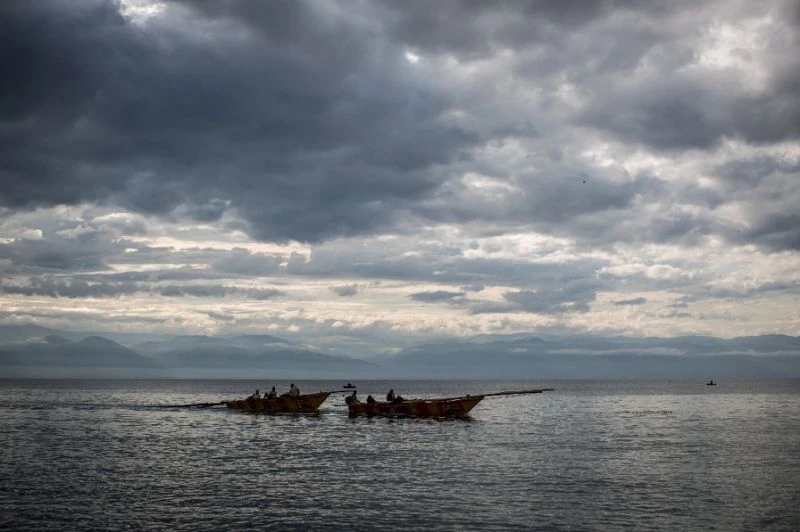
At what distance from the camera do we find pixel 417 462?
140 feet

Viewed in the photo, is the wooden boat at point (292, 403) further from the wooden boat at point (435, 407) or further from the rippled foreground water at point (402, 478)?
the rippled foreground water at point (402, 478)

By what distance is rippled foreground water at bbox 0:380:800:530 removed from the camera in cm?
2709

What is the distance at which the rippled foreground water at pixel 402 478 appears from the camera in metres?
27.1

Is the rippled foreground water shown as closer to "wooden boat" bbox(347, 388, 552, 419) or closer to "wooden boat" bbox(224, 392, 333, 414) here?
"wooden boat" bbox(347, 388, 552, 419)

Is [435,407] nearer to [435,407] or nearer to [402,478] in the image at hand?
[435,407]

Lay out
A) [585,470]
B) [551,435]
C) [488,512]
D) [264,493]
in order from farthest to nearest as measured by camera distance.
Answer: [551,435], [585,470], [264,493], [488,512]

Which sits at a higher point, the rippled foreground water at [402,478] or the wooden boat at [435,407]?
the wooden boat at [435,407]

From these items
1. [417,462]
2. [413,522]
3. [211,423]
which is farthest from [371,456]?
[211,423]

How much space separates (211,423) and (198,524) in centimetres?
5143

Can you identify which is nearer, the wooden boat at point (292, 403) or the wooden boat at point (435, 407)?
the wooden boat at point (435, 407)

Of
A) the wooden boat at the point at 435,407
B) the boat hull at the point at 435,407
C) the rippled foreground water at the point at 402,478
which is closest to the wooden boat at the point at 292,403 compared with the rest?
the wooden boat at the point at 435,407

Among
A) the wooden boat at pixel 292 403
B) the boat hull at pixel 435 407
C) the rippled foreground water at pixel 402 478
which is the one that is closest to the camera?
the rippled foreground water at pixel 402 478

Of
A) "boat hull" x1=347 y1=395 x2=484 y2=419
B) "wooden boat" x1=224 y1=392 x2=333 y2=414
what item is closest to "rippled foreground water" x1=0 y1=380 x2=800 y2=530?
"boat hull" x1=347 y1=395 x2=484 y2=419

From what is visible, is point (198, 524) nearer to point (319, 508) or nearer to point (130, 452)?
point (319, 508)
